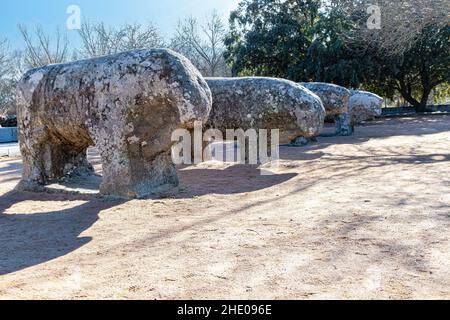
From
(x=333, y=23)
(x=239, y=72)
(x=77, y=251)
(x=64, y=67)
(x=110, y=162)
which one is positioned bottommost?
(x=77, y=251)

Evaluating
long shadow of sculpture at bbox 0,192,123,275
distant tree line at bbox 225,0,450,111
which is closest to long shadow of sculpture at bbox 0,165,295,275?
long shadow of sculpture at bbox 0,192,123,275

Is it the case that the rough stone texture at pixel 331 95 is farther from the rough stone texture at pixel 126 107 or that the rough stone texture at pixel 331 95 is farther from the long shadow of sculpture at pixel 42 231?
the long shadow of sculpture at pixel 42 231

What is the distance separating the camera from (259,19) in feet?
81.7

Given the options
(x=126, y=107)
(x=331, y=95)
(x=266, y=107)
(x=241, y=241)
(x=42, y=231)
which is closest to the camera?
(x=241, y=241)

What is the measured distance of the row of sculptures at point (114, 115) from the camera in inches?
213

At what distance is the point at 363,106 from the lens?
594 inches

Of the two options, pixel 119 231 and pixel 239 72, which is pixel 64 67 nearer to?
pixel 119 231

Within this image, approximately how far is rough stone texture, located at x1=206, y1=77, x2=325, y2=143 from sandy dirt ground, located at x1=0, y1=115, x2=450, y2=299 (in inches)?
61.5

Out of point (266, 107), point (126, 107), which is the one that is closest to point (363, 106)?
point (266, 107)

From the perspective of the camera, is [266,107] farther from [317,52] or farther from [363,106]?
[317,52]

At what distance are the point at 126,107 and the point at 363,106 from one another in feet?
37.3

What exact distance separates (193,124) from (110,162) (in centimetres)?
117

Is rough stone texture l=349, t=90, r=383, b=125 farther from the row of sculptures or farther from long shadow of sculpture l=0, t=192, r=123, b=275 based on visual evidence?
long shadow of sculpture l=0, t=192, r=123, b=275

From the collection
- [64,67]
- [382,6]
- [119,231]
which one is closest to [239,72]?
[382,6]
